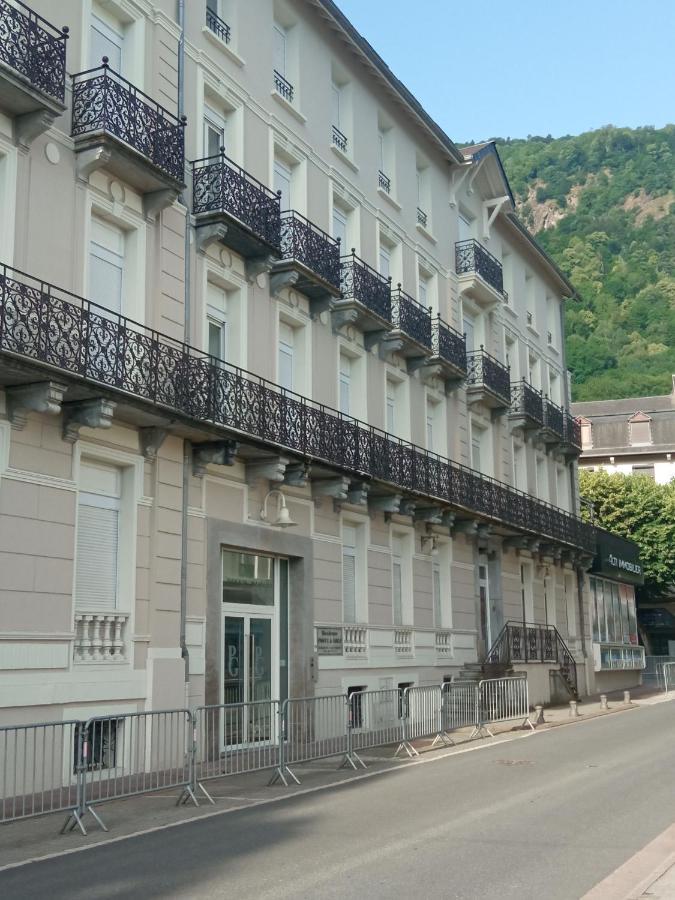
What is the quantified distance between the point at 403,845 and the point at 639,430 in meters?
59.4

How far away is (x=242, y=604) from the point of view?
742 inches

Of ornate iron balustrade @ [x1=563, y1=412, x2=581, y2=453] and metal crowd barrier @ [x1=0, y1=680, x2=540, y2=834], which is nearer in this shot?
metal crowd barrier @ [x1=0, y1=680, x2=540, y2=834]

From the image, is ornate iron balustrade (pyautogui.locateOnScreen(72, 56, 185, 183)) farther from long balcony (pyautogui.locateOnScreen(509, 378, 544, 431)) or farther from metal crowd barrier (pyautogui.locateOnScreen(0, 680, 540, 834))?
long balcony (pyautogui.locateOnScreen(509, 378, 544, 431))

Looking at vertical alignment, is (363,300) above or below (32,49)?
below

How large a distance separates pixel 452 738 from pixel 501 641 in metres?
8.94

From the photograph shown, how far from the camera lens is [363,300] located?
22.6m

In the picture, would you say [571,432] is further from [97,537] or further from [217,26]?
[97,537]

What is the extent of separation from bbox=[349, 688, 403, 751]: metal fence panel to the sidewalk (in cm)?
25

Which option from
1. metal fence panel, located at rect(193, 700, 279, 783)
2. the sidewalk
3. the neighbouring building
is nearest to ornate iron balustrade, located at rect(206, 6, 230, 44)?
metal fence panel, located at rect(193, 700, 279, 783)

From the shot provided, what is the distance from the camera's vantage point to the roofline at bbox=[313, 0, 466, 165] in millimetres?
22656

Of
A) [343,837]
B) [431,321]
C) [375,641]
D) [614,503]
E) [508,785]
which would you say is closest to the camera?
[343,837]

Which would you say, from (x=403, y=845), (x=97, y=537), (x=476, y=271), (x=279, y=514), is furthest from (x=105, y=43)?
(x=476, y=271)

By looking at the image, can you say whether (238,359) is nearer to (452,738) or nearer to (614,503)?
(452,738)

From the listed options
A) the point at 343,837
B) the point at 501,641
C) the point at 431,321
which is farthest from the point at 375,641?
the point at 343,837
